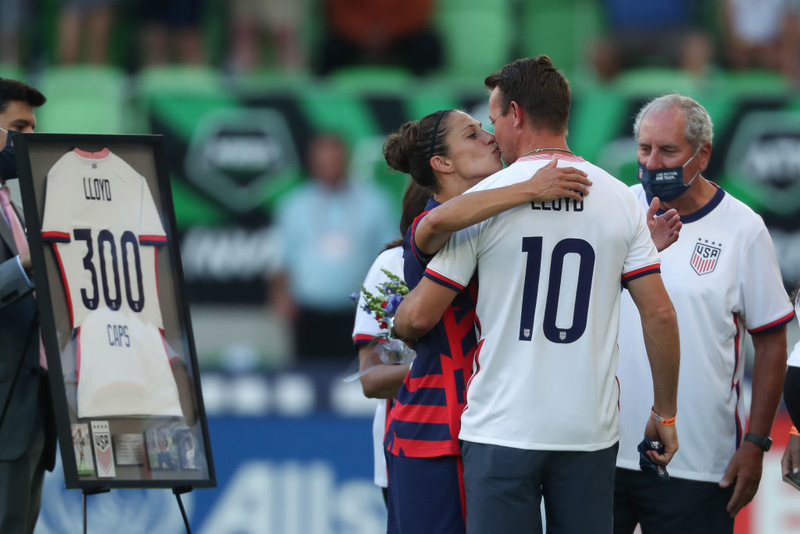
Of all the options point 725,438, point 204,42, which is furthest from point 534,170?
point 204,42

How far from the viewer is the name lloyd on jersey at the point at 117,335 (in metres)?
3.29

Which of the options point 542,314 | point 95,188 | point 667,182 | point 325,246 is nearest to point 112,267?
point 95,188

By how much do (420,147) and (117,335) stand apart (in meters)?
1.15

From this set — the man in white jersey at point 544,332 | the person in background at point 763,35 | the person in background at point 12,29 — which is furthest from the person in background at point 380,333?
the person in background at point 12,29

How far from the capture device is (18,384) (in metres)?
3.55

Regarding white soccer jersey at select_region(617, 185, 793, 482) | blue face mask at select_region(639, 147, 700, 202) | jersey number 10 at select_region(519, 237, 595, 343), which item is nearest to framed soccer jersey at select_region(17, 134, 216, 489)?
jersey number 10 at select_region(519, 237, 595, 343)

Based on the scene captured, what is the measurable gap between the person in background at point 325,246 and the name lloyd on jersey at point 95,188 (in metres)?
3.40

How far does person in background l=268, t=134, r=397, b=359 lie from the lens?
6.68m

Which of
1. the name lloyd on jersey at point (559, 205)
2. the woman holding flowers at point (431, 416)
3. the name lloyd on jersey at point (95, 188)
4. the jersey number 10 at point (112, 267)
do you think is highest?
the name lloyd on jersey at point (95, 188)

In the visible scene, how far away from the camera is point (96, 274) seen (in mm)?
3264

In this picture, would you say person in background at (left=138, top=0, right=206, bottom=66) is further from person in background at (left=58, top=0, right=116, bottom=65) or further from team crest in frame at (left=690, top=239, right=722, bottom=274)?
team crest in frame at (left=690, top=239, right=722, bottom=274)

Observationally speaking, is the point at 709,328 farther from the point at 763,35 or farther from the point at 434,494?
the point at 763,35

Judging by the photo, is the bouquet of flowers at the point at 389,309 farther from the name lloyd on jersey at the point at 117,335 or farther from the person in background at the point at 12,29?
the person in background at the point at 12,29

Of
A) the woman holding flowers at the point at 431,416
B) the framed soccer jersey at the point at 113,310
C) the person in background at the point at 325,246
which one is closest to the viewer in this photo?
the woman holding flowers at the point at 431,416
